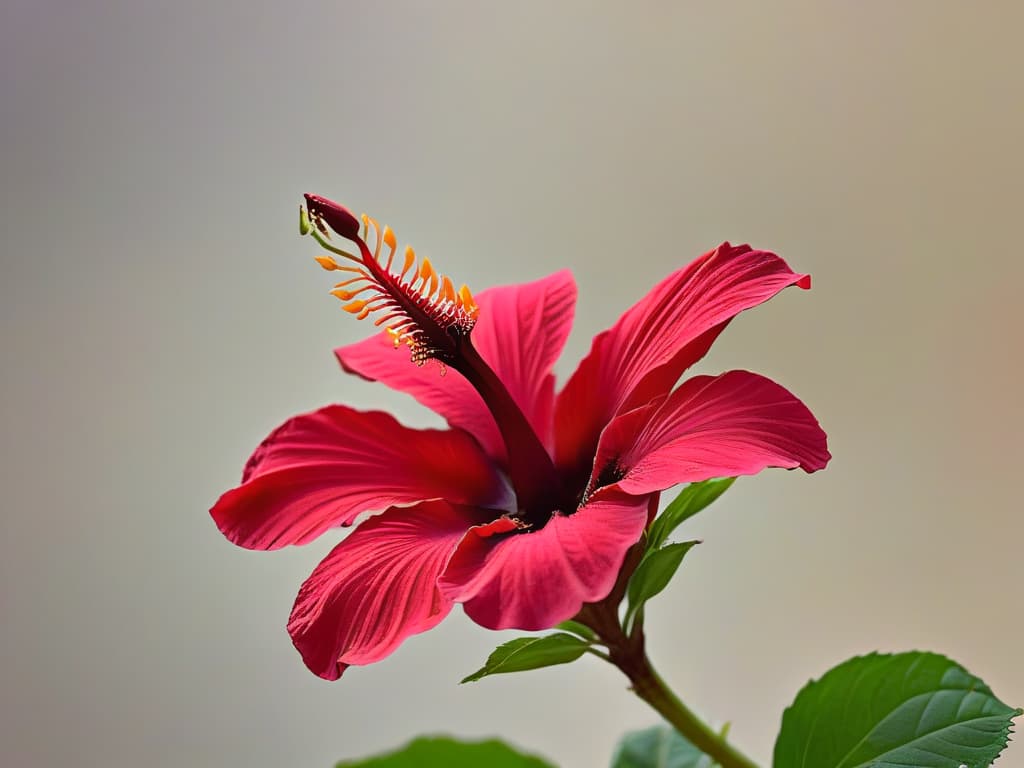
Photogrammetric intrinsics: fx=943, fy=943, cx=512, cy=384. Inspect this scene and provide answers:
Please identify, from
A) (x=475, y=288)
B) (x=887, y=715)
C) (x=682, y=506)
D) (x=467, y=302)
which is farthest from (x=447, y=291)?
(x=475, y=288)

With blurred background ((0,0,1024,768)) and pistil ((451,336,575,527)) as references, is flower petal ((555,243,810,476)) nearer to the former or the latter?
pistil ((451,336,575,527))

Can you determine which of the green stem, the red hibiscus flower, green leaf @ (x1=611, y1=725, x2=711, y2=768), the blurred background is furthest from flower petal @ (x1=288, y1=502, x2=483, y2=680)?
the blurred background

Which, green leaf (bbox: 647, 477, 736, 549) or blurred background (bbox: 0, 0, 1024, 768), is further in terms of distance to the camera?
blurred background (bbox: 0, 0, 1024, 768)

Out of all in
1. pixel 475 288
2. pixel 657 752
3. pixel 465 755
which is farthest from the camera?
pixel 475 288

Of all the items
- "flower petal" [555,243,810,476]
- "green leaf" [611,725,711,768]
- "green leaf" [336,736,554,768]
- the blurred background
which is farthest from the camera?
the blurred background

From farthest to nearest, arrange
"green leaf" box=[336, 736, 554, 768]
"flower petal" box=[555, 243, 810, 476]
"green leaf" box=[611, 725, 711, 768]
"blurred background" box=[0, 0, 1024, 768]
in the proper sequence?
"blurred background" box=[0, 0, 1024, 768] < "green leaf" box=[611, 725, 711, 768] < "flower petal" box=[555, 243, 810, 476] < "green leaf" box=[336, 736, 554, 768]

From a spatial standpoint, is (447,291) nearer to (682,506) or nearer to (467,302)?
(467,302)

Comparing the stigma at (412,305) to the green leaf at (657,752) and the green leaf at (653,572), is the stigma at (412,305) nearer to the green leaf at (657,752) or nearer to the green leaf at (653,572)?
the green leaf at (653,572)

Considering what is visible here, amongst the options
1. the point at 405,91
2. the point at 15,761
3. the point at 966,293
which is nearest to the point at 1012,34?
the point at 966,293
